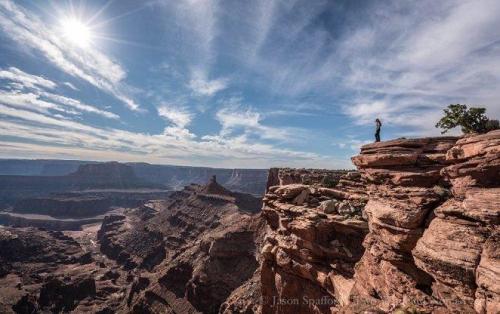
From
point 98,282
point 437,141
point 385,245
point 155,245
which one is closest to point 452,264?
point 385,245

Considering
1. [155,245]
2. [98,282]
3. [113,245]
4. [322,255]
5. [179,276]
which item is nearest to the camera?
[322,255]

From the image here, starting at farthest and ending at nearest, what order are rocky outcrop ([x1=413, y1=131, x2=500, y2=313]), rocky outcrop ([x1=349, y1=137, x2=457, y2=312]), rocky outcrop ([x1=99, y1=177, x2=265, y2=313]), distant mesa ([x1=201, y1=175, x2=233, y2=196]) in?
distant mesa ([x1=201, y1=175, x2=233, y2=196]) → rocky outcrop ([x1=99, y1=177, x2=265, y2=313]) → rocky outcrop ([x1=349, y1=137, x2=457, y2=312]) → rocky outcrop ([x1=413, y1=131, x2=500, y2=313])

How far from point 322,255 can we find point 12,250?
536ft

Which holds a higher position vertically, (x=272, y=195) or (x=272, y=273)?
(x=272, y=195)

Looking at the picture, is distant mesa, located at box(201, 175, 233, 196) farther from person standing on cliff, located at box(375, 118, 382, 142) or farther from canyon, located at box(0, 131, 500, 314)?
person standing on cliff, located at box(375, 118, 382, 142)

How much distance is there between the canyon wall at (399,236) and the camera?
40.7 feet

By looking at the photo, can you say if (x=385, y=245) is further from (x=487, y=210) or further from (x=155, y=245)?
(x=155, y=245)

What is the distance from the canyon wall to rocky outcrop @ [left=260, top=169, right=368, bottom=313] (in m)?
0.08

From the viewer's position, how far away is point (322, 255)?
2333 cm

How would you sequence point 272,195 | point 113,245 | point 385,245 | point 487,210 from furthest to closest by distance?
1. point 113,245
2. point 272,195
3. point 385,245
4. point 487,210

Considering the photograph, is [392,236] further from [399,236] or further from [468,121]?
[468,121]

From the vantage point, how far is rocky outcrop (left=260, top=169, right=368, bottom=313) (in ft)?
73.2

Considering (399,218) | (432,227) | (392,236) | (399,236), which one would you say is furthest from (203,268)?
(432,227)

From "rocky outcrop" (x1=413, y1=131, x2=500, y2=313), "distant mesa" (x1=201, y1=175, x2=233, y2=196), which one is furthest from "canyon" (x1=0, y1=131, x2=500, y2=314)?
"distant mesa" (x1=201, y1=175, x2=233, y2=196)
